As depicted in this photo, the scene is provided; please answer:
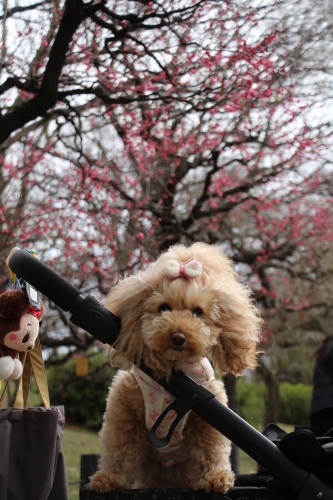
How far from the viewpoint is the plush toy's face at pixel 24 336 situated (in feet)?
6.03

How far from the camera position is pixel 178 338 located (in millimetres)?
1727

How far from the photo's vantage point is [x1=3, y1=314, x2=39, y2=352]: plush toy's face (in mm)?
1837

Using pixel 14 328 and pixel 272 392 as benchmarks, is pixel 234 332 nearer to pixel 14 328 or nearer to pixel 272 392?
pixel 14 328

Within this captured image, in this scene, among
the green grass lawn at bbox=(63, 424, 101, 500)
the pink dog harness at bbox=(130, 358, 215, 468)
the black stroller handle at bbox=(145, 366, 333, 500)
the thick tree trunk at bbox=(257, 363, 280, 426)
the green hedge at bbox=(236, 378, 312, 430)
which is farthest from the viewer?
the green hedge at bbox=(236, 378, 312, 430)

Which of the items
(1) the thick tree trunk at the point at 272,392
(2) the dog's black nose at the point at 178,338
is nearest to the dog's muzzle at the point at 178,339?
(2) the dog's black nose at the point at 178,338

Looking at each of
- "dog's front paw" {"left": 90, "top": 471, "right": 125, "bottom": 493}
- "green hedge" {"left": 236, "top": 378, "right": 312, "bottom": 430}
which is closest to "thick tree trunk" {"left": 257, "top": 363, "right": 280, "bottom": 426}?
"green hedge" {"left": 236, "top": 378, "right": 312, "bottom": 430}

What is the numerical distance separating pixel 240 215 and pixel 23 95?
3.57 meters

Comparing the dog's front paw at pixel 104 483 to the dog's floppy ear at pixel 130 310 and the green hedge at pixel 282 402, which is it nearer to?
the dog's floppy ear at pixel 130 310

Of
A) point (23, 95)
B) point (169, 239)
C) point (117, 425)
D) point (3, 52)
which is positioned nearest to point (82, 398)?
point (169, 239)

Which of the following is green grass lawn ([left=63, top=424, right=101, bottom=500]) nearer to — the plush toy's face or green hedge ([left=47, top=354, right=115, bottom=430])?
green hedge ([left=47, top=354, right=115, bottom=430])

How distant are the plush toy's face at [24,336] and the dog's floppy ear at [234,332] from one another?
64 centimetres

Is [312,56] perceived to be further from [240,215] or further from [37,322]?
[37,322]

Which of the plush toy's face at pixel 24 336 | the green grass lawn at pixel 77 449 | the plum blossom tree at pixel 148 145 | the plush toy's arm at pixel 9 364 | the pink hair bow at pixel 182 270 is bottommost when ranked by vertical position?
Answer: the green grass lawn at pixel 77 449

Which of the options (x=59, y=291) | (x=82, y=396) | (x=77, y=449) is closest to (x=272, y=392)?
(x=77, y=449)
